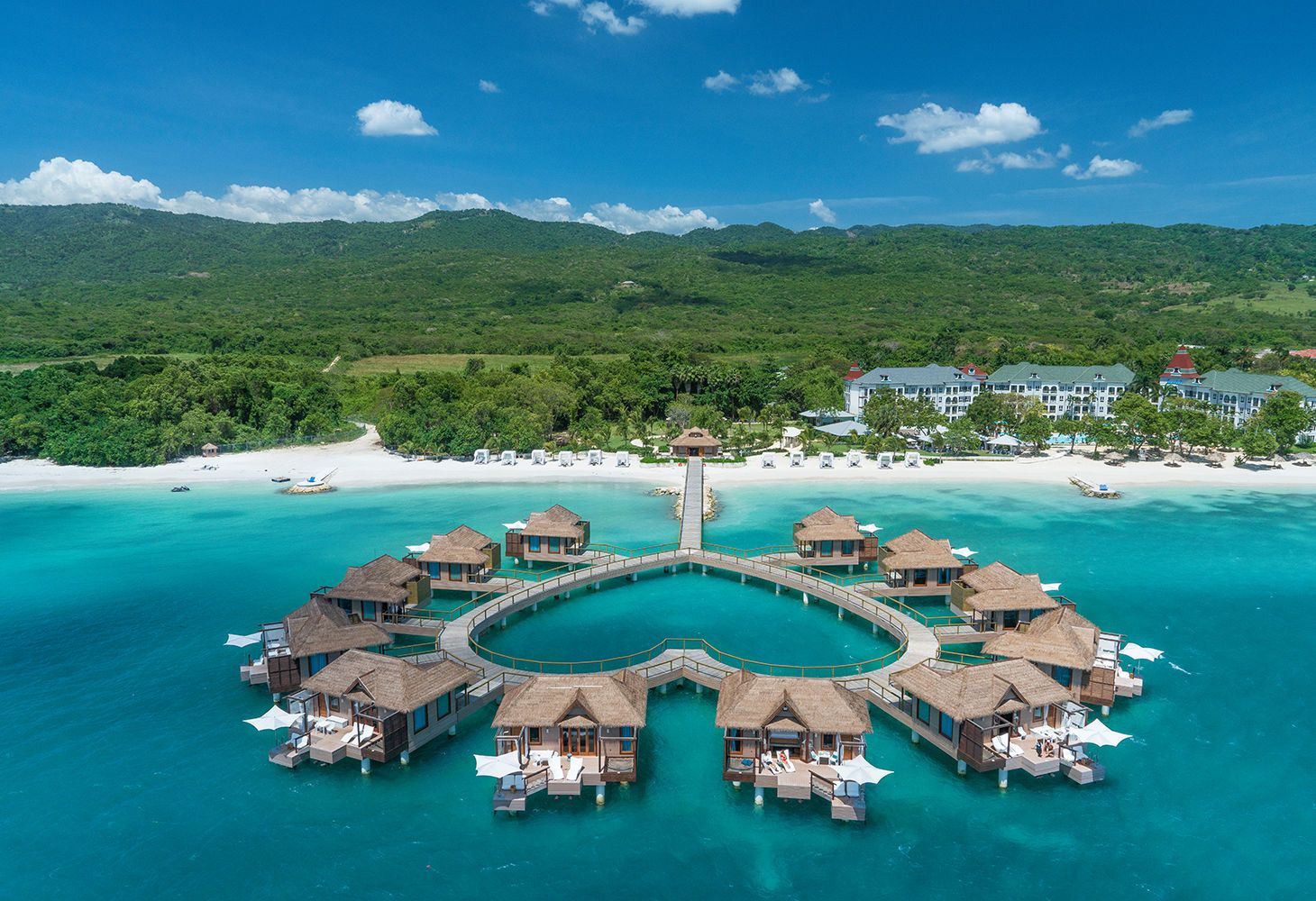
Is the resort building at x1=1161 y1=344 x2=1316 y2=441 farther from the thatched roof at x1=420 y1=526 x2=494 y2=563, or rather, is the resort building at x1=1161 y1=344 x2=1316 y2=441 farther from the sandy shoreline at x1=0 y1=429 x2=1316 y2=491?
the thatched roof at x1=420 y1=526 x2=494 y2=563

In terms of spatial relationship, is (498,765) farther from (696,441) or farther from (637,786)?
(696,441)

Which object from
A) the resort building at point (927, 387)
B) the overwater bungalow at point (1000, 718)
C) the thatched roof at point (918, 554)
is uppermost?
the resort building at point (927, 387)

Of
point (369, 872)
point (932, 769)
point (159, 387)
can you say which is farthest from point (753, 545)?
point (159, 387)

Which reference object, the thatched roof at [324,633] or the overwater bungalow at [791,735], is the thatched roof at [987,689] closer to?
the overwater bungalow at [791,735]

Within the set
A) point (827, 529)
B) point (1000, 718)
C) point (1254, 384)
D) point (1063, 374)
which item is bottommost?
point (1000, 718)

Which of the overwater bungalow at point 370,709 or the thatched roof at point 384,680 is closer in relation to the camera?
the overwater bungalow at point 370,709

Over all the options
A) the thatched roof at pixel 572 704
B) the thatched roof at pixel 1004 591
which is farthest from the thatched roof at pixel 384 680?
the thatched roof at pixel 1004 591

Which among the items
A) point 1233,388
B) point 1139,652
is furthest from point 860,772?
point 1233,388

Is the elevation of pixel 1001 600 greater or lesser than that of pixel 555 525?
lesser
